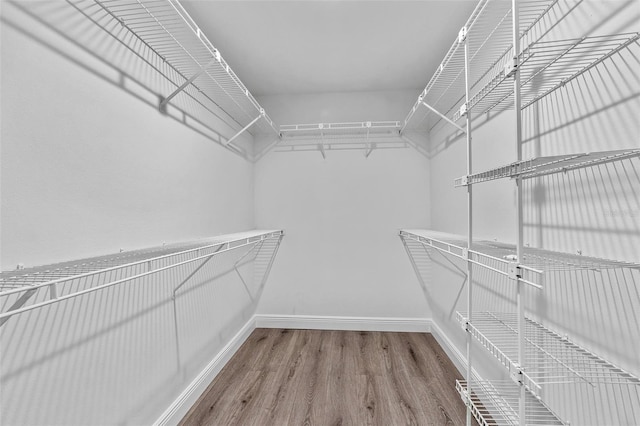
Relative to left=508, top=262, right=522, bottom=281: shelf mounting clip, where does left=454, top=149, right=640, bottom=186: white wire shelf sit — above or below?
above

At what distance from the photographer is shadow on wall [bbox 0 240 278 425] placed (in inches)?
31.0

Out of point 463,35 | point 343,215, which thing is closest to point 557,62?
point 463,35

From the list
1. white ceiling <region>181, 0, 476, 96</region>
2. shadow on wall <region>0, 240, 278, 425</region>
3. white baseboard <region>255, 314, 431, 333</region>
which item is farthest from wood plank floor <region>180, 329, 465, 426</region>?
white ceiling <region>181, 0, 476, 96</region>

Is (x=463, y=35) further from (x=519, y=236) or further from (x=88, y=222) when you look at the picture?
(x=88, y=222)

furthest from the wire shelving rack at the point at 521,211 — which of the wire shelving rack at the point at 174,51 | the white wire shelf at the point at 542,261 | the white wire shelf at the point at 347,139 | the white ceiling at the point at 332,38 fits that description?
the wire shelving rack at the point at 174,51

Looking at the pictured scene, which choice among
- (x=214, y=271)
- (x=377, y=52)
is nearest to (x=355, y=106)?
(x=377, y=52)

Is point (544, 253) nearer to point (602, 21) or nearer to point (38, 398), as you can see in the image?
point (602, 21)

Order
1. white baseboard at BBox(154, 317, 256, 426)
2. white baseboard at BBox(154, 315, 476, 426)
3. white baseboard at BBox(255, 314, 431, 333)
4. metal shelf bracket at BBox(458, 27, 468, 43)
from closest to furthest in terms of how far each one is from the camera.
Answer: metal shelf bracket at BBox(458, 27, 468, 43) < white baseboard at BBox(154, 317, 256, 426) < white baseboard at BBox(154, 315, 476, 426) < white baseboard at BBox(255, 314, 431, 333)

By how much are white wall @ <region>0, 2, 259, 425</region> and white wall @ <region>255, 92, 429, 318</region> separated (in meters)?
1.08

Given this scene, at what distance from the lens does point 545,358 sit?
1.04 metres

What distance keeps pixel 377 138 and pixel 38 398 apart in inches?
97.6

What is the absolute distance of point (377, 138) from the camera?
257cm

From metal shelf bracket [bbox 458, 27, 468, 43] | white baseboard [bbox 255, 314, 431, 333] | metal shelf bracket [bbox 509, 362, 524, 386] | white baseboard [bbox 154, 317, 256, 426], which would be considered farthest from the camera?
white baseboard [bbox 255, 314, 431, 333]

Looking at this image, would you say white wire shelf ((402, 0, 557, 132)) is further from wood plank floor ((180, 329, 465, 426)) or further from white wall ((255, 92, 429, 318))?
wood plank floor ((180, 329, 465, 426))
